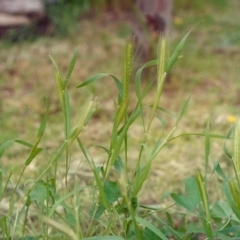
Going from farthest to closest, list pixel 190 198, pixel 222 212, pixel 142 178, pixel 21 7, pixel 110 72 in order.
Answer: pixel 21 7 → pixel 110 72 → pixel 222 212 → pixel 190 198 → pixel 142 178

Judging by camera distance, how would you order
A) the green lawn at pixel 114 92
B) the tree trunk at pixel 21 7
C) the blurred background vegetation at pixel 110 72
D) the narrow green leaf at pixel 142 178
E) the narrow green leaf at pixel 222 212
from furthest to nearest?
1. the tree trunk at pixel 21 7
2. the blurred background vegetation at pixel 110 72
3. the green lawn at pixel 114 92
4. the narrow green leaf at pixel 222 212
5. the narrow green leaf at pixel 142 178

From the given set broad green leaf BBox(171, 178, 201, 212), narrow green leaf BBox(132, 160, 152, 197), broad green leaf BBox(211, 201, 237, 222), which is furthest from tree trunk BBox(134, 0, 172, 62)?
narrow green leaf BBox(132, 160, 152, 197)

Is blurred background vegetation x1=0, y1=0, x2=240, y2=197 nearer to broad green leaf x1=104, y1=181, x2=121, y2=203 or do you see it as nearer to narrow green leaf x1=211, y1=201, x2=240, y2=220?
narrow green leaf x1=211, y1=201, x2=240, y2=220

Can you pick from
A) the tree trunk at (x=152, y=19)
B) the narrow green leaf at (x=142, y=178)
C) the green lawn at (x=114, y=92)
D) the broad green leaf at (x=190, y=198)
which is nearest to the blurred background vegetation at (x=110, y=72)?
the green lawn at (x=114, y=92)

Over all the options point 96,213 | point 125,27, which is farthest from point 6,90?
point 96,213

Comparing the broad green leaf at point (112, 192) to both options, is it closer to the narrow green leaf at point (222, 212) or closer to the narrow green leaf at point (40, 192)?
the narrow green leaf at point (40, 192)

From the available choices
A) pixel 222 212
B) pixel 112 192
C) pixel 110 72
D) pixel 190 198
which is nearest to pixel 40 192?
pixel 112 192

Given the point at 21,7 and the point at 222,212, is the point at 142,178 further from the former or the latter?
the point at 21,7

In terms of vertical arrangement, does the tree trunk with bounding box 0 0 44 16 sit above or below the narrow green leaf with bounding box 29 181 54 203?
below

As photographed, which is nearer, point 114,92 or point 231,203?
point 231,203
